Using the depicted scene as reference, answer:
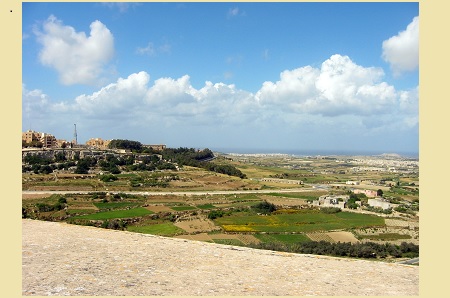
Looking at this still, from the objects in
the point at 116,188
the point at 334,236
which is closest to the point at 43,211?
the point at 116,188

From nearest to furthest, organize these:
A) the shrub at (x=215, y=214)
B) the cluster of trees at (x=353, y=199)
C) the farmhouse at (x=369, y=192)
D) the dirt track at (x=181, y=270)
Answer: the dirt track at (x=181, y=270), the shrub at (x=215, y=214), the cluster of trees at (x=353, y=199), the farmhouse at (x=369, y=192)

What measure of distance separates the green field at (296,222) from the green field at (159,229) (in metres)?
4.21

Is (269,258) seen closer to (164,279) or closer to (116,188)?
(164,279)

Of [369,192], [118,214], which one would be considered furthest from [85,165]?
[369,192]

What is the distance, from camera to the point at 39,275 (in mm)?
4527

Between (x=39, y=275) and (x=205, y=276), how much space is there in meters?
2.11

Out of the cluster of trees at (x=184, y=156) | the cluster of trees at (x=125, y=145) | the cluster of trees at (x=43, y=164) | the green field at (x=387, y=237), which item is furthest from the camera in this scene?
the cluster of trees at (x=125, y=145)

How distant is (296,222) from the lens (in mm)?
33781

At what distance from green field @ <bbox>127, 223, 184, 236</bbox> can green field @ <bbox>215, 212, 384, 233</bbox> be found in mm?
4205

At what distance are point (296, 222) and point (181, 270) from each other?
30.0 meters

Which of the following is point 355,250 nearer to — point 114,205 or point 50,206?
point 114,205

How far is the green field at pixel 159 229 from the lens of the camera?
2680 centimetres

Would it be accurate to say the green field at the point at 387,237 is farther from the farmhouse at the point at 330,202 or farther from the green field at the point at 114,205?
the green field at the point at 114,205

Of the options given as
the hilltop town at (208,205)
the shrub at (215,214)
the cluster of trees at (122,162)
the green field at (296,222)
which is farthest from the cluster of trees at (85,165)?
the green field at (296,222)
